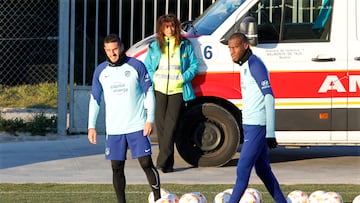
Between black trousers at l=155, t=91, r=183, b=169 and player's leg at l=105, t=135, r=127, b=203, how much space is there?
8.64 ft

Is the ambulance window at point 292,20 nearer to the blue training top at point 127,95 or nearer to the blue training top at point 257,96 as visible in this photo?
the blue training top at point 127,95

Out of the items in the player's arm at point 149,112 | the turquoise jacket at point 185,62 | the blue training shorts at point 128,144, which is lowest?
the blue training shorts at point 128,144

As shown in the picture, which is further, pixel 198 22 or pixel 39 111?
pixel 39 111

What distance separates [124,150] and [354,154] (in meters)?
5.33

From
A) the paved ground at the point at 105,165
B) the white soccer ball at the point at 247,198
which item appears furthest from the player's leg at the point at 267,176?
the paved ground at the point at 105,165

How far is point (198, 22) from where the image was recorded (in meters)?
12.4

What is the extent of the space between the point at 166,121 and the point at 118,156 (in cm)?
274

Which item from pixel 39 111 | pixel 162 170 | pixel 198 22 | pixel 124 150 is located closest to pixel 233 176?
pixel 162 170

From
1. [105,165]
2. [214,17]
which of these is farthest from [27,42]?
[214,17]

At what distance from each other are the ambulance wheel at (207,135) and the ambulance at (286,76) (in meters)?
0.01

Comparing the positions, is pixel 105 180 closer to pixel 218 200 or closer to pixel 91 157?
pixel 91 157

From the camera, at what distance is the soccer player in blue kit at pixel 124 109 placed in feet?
29.4

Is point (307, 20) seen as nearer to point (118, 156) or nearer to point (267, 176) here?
point (267, 176)

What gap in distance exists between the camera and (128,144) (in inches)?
356
